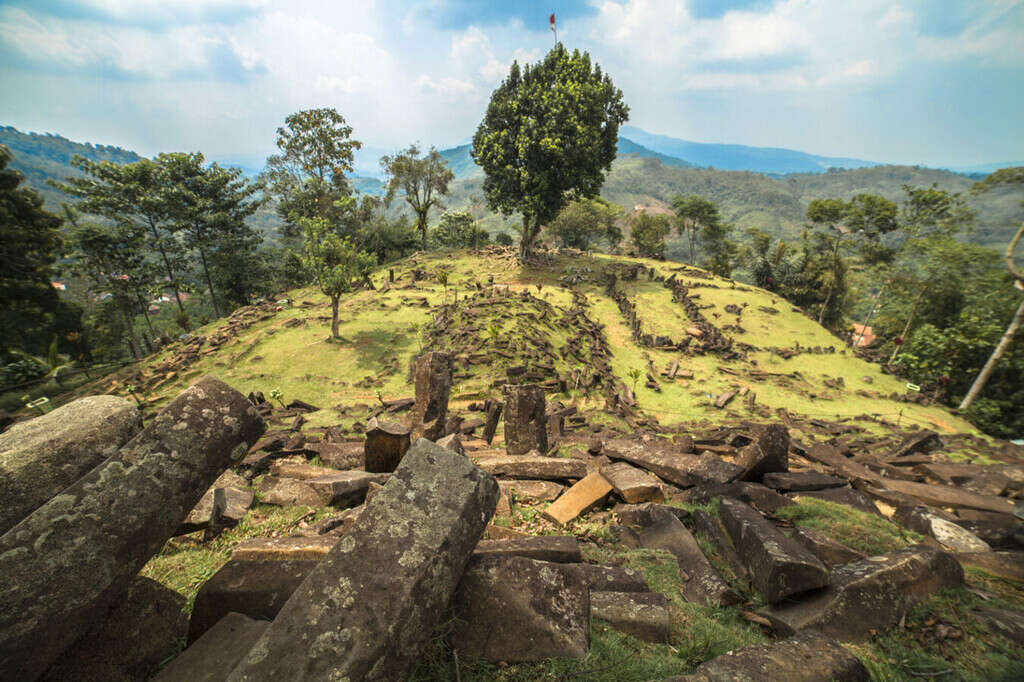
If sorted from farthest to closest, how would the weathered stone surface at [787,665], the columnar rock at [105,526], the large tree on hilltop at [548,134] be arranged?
the large tree on hilltop at [548,134] < the weathered stone surface at [787,665] < the columnar rock at [105,526]

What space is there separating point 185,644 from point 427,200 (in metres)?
39.1

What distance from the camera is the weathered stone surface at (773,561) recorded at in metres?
2.91

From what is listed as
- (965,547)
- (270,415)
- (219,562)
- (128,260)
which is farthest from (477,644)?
(128,260)

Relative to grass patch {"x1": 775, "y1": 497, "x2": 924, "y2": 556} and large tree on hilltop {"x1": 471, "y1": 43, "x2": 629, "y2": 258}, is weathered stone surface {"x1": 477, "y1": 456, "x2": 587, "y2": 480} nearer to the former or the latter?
grass patch {"x1": 775, "y1": 497, "x2": 924, "y2": 556}

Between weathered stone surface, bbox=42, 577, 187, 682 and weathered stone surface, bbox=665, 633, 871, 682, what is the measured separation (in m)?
2.83

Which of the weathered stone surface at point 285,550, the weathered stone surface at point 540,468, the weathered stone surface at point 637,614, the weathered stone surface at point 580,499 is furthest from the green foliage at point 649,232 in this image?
the weathered stone surface at point 285,550

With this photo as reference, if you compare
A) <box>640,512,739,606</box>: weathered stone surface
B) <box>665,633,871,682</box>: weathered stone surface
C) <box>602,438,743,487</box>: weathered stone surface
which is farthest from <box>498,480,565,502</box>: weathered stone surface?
<box>665,633,871,682</box>: weathered stone surface

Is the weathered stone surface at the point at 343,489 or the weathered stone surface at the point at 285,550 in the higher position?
the weathered stone surface at the point at 285,550

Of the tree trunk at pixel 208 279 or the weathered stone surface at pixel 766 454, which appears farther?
the tree trunk at pixel 208 279

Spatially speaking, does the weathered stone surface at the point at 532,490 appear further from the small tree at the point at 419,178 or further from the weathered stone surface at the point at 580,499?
the small tree at the point at 419,178

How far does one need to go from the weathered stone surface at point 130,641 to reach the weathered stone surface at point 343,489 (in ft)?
7.57

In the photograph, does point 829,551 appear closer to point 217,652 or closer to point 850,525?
point 850,525

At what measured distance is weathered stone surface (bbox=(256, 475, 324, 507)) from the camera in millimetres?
4668

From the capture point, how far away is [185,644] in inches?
87.2
